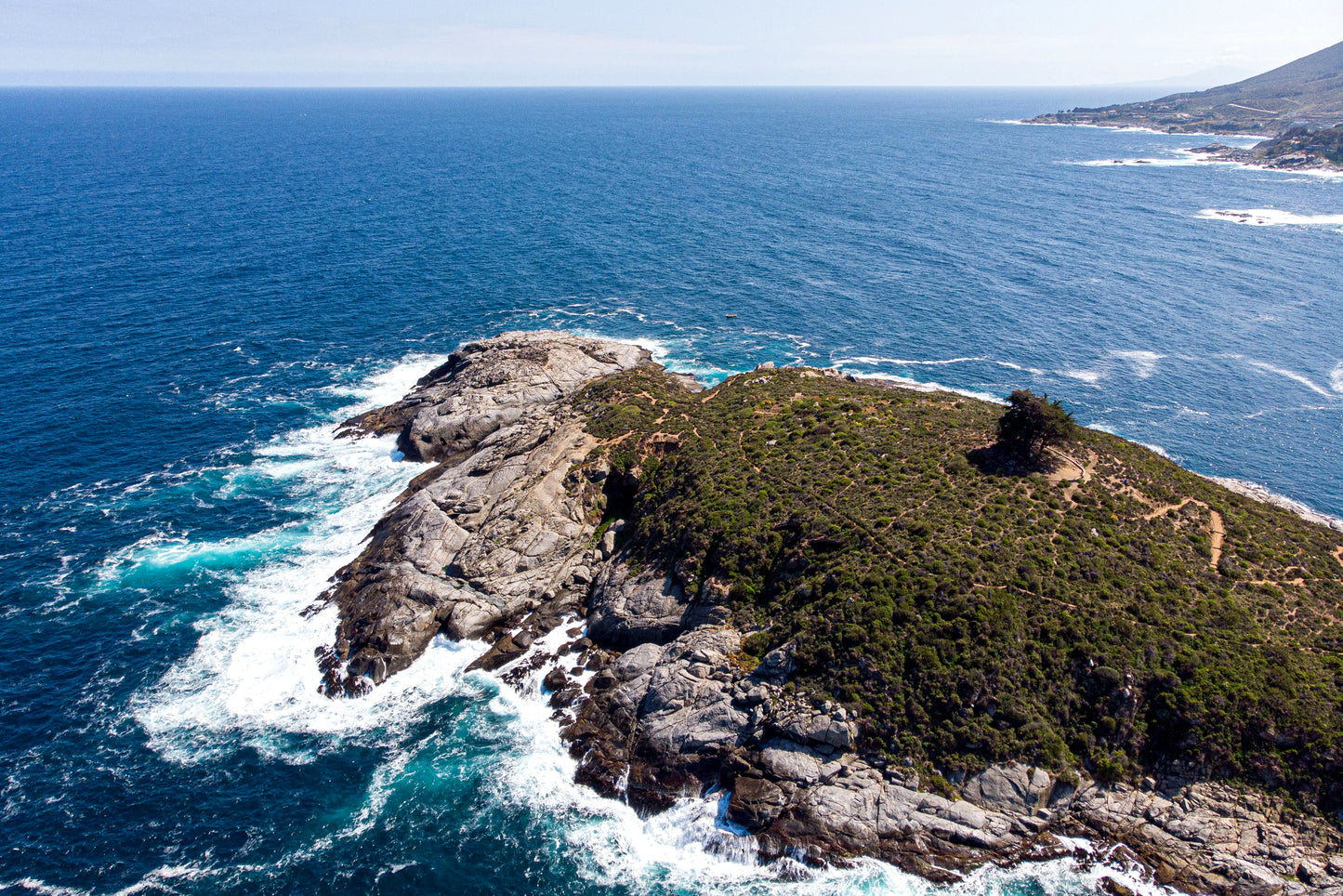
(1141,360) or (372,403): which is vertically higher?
(1141,360)

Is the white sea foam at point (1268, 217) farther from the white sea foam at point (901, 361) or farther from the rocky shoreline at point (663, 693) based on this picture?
the rocky shoreline at point (663, 693)

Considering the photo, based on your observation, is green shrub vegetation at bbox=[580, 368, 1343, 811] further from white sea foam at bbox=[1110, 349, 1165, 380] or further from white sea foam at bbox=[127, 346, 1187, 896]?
white sea foam at bbox=[1110, 349, 1165, 380]

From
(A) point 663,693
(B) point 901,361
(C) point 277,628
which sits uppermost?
(B) point 901,361

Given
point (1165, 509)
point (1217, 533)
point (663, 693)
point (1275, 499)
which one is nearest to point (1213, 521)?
point (1217, 533)

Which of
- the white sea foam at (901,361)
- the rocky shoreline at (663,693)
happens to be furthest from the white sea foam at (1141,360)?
the rocky shoreline at (663,693)

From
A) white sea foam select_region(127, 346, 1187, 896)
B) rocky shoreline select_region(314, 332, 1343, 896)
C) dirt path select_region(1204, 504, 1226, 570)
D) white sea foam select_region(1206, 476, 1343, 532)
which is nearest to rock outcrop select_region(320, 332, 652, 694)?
rocky shoreline select_region(314, 332, 1343, 896)

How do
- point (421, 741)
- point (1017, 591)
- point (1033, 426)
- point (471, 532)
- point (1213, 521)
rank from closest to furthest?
point (1017, 591)
point (421, 741)
point (1213, 521)
point (1033, 426)
point (471, 532)

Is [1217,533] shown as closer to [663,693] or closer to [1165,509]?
[1165,509]

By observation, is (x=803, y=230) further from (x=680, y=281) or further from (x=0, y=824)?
(x=0, y=824)
